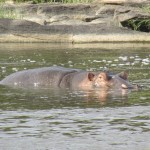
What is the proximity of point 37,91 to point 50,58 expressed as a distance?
24.1 ft

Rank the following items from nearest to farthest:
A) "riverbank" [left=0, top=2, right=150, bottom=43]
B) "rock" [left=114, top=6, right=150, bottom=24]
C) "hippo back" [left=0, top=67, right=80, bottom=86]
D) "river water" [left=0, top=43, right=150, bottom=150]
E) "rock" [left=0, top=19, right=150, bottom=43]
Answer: "river water" [left=0, top=43, right=150, bottom=150] → "hippo back" [left=0, top=67, right=80, bottom=86] → "rock" [left=0, top=19, right=150, bottom=43] → "riverbank" [left=0, top=2, right=150, bottom=43] → "rock" [left=114, top=6, right=150, bottom=24]

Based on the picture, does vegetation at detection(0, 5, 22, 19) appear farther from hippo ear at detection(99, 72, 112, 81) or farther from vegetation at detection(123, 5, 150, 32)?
hippo ear at detection(99, 72, 112, 81)

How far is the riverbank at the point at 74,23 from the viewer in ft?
80.7

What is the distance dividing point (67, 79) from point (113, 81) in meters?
0.91

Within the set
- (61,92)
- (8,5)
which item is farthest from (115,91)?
(8,5)

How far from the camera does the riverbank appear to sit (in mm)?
24594

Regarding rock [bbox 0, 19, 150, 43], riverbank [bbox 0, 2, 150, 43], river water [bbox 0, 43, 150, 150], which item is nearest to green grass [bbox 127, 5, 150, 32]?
riverbank [bbox 0, 2, 150, 43]

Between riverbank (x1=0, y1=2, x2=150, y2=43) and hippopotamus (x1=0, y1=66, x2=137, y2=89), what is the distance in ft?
42.4

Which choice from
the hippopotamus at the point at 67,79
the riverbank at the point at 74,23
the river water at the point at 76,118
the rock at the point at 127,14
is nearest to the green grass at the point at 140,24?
the riverbank at the point at 74,23

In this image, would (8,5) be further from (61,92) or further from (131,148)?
(131,148)

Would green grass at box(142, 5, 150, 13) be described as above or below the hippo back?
above

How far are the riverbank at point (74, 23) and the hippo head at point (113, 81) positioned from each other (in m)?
13.8

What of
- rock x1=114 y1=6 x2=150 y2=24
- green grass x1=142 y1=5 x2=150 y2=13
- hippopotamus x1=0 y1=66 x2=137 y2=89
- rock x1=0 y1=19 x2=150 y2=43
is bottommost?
hippopotamus x1=0 y1=66 x2=137 y2=89

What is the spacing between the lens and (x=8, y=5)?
93.5 feet
